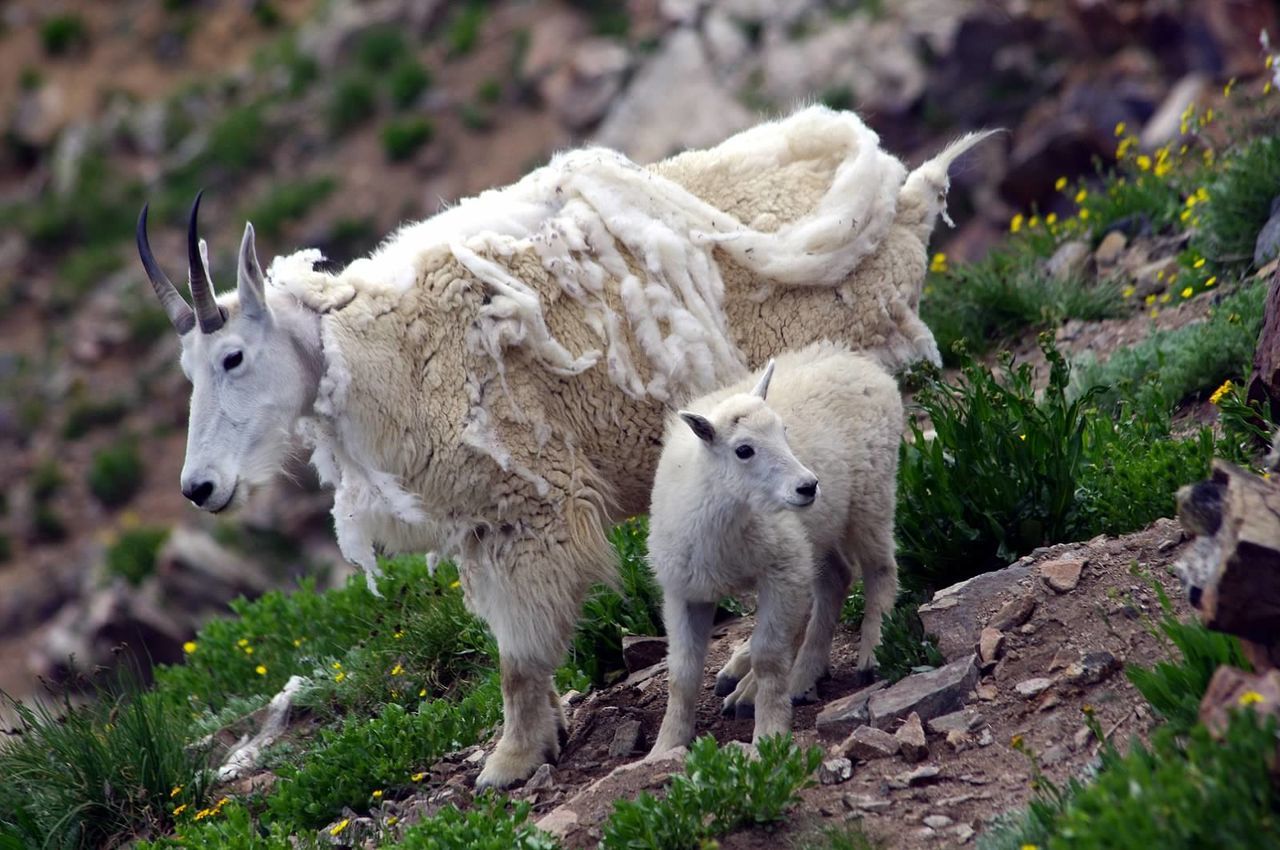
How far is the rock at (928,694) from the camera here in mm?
5523

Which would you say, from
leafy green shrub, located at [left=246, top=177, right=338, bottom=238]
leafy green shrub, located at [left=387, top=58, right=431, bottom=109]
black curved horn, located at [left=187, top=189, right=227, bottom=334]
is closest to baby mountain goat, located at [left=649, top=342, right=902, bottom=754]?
black curved horn, located at [left=187, top=189, right=227, bottom=334]

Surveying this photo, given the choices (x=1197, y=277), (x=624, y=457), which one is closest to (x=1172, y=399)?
(x=1197, y=277)

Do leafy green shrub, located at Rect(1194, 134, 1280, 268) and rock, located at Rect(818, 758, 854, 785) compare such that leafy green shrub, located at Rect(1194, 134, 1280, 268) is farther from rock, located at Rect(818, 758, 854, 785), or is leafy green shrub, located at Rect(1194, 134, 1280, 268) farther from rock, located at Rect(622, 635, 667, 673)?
rock, located at Rect(818, 758, 854, 785)

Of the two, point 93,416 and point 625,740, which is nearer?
point 625,740

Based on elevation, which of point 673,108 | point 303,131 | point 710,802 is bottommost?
point 710,802

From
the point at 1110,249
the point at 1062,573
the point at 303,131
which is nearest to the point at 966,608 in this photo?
the point at 1062,573

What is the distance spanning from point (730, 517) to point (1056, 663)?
1.30 meters

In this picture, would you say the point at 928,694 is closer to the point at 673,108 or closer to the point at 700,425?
the point at 700,425

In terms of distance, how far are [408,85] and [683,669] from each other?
59.6 feet

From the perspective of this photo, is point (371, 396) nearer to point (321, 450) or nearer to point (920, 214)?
point (321, 450)

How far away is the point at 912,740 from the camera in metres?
5.30

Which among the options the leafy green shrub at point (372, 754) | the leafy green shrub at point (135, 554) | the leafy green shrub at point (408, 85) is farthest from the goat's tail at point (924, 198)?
the leafy green shrub at point (408, 85)

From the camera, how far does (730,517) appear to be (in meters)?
5.72

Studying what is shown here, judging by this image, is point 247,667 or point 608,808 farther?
point 247,667
